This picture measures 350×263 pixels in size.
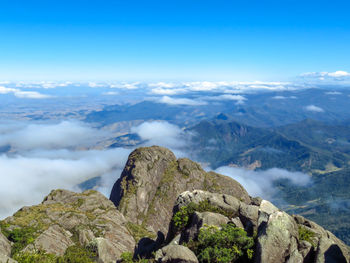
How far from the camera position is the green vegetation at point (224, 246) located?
31328mm

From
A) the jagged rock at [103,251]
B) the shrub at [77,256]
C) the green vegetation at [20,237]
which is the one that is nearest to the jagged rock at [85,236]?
the shrub at [77,256]

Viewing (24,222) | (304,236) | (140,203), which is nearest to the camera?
(304,236)

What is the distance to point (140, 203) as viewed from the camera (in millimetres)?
110688

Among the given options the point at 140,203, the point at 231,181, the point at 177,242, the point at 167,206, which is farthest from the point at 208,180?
the point at 177,242

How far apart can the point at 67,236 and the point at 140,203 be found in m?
53.9

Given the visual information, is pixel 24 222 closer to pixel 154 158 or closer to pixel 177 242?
pixel 177 242

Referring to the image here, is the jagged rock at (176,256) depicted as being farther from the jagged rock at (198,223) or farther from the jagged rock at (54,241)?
the jagged rock at (54,241)

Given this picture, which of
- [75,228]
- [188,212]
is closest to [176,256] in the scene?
[188,212]

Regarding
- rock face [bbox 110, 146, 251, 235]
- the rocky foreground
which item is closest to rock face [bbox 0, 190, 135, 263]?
the rocky foreground

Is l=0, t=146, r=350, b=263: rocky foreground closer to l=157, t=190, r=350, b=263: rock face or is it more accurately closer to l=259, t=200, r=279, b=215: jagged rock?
l=157, t=190, r=350, b=263: rock face

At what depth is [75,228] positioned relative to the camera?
63.2m

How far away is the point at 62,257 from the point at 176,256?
27572 mm

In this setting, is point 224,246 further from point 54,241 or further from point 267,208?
point 54,241

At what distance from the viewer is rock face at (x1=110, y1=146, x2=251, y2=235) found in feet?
356
